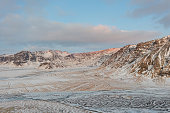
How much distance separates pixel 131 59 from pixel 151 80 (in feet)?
52.2

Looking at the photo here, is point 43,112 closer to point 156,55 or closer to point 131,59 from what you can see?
point 156,55

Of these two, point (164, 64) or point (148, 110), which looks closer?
point (148, 110)

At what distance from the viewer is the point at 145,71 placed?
30000 millimetres

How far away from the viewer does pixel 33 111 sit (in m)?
10.9

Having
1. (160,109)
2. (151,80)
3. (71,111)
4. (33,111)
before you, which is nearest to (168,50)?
(151,80)

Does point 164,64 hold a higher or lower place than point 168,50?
lower

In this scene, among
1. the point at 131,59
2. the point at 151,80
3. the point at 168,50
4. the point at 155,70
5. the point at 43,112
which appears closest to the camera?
the point at 43,112

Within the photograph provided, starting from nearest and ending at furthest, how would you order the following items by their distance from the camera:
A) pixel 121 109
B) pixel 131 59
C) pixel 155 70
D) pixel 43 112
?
pixel 43 112
pixel 121 109
pixel 155 70
pixel 131 59

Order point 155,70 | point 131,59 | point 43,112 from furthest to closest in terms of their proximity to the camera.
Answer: point 131,59
point 155,70
point 43,112

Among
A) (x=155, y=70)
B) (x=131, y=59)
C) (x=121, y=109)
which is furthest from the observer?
(x=131, y=59)

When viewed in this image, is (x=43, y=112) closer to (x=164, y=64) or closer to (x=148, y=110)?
(x=148, y=110)

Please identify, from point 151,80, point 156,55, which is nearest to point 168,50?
point 156,55

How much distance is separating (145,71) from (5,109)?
2676 cm

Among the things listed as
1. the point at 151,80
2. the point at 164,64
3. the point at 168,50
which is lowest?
the point at 151,80
